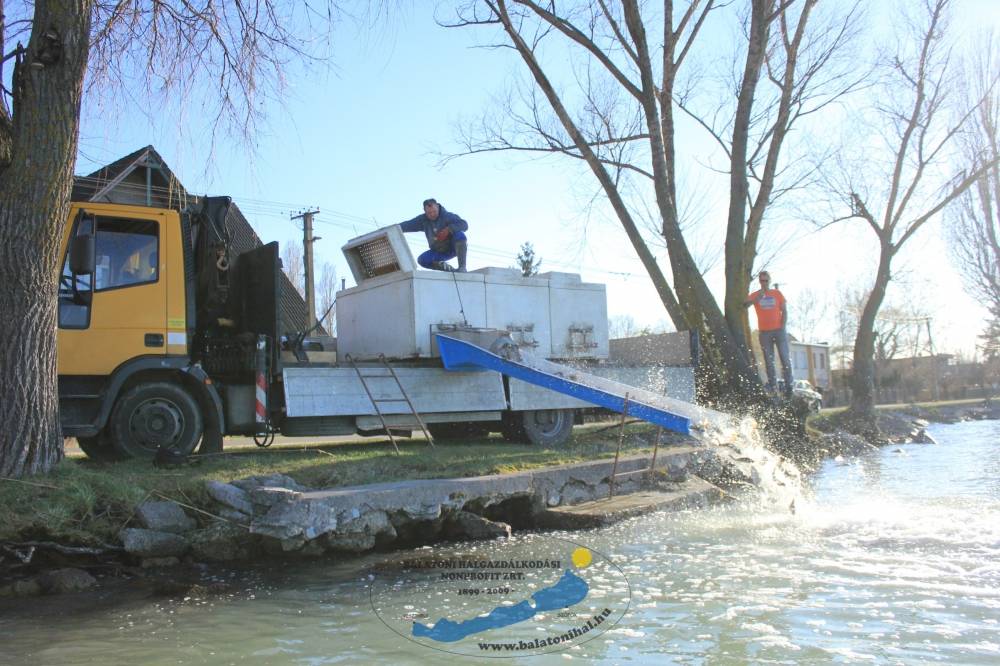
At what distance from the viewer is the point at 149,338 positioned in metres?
7.42

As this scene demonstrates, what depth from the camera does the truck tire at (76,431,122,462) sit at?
24.7 ft

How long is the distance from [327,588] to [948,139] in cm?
1992

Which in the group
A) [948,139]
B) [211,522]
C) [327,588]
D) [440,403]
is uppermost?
[948,139]

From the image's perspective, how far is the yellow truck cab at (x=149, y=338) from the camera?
7.13 m

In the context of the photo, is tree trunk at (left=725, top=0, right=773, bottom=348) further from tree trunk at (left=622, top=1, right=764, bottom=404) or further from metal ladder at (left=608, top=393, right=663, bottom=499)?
metal ladder at (left=608, top=393, right=663, bottom=499)

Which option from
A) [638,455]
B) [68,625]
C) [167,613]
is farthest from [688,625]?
[638,455]

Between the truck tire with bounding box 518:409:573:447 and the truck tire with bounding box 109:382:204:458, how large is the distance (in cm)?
426

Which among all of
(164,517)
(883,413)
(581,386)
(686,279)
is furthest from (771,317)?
(883,413)

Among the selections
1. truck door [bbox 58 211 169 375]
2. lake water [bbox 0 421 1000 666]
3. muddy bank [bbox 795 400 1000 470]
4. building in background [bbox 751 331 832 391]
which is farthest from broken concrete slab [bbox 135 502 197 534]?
building in background [bbox 751 331 832 391]

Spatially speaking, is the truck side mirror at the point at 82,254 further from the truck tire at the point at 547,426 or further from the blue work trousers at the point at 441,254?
the truck tire at the point at 547,426

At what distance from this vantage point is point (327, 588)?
5.15 m

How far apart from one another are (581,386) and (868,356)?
14.9m

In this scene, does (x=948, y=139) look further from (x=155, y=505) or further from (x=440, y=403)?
(x=155, y=505)

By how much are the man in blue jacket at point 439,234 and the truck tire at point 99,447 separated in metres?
4.30
